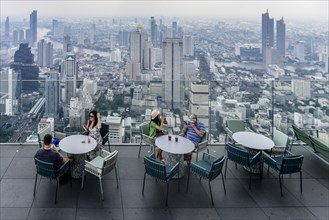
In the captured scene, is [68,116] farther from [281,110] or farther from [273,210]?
[281,110]

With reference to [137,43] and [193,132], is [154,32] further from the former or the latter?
[193,132]

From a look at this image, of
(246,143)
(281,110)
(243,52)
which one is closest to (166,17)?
(243,52)

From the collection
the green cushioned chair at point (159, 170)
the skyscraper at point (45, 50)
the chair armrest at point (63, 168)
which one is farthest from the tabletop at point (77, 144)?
the skyscraper at point (45, 50)

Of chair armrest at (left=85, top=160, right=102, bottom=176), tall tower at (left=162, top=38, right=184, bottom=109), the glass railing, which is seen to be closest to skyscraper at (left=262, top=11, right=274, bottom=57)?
tall tower at (left=162, top=38, right=184, bottom=109)

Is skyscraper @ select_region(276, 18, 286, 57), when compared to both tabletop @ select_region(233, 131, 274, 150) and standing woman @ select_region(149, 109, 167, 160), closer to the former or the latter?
tabletop @ select_region(233, 131, 274, 150)

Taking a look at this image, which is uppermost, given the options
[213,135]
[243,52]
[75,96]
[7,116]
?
[243,52]

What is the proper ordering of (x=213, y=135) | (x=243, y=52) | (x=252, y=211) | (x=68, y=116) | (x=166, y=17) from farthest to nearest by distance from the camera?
(x=166, y=17)
(x=243, y=52)
(x=213, y=135)
(x=68, y=116)
(x=252, y=211)
